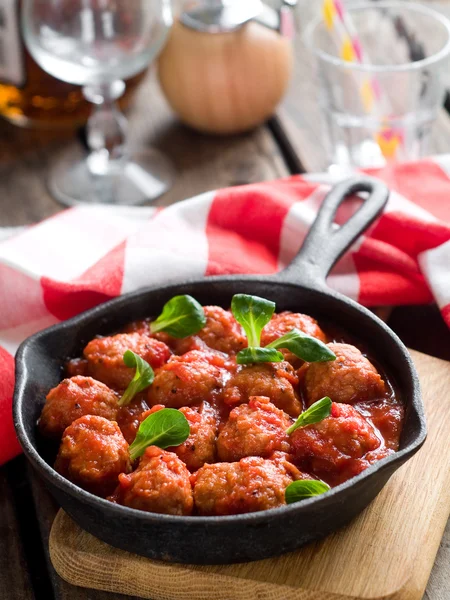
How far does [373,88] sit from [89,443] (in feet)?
6.43

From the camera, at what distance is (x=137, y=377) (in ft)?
6.64

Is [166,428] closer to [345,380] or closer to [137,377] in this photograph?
[137,377]

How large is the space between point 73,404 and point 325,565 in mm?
651

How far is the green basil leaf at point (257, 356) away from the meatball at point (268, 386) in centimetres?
1

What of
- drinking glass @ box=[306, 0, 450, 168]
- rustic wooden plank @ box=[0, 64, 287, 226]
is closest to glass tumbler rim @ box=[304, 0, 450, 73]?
drinking glass @ box=[306, 0, 450, 168]

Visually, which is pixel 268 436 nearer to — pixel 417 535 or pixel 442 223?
pixel 417 535

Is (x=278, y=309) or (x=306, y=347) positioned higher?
(x=306, y=347)

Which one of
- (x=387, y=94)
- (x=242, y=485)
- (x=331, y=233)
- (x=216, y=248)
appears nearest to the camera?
(x=242, y=485)

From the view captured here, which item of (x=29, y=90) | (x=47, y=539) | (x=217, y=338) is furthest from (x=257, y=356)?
(x=29, y=90)

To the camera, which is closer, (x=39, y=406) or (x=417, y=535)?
(x=417, y=535)

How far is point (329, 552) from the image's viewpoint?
1.86m

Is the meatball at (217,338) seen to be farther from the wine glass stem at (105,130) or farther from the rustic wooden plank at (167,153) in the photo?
the wine glass stem at (105,130)

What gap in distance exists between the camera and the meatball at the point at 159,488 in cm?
173

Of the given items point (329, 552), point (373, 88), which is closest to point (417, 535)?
point (329, 552)
